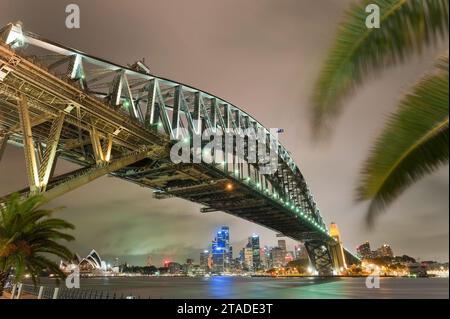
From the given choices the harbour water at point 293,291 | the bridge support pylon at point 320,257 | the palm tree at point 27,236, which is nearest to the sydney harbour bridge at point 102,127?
the palm tree at point 27,236

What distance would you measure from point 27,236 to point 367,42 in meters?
15.8

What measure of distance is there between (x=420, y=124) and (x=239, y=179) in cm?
4338

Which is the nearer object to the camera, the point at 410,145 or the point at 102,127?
the point at 410,145

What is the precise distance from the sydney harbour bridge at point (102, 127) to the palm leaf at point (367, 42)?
1745 cm

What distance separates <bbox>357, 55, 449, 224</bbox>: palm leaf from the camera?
407cm

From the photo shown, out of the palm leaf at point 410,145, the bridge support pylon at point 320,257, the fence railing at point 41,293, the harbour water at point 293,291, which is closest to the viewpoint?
the palm leaf at point 410,145

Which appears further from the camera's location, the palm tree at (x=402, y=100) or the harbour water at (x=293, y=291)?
the harbour water at (x=293, y=291)

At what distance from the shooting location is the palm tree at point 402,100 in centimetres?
407

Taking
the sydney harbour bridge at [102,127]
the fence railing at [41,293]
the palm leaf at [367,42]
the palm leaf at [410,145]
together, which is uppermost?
the sydney harbour bridge at [102,127]

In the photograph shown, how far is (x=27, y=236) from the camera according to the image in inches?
626

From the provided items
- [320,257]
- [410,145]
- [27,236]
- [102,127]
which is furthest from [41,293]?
[320,257]

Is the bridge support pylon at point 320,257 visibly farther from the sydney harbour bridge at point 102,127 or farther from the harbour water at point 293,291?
the sydney harbour bridge at point 102,127

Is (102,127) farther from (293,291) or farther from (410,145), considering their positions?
(293,291)

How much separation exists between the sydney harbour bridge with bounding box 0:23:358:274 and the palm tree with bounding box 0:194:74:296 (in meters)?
2.85
